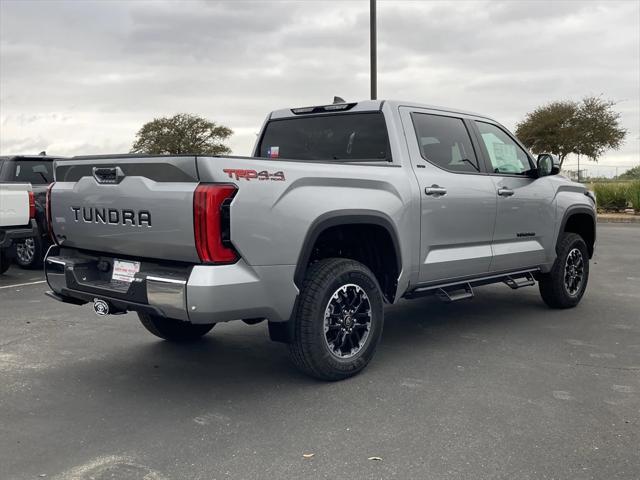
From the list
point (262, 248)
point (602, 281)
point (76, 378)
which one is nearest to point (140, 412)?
point (76, 378)

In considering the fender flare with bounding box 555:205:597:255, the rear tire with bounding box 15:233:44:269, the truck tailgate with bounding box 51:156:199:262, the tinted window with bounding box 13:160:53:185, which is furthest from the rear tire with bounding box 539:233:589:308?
the tinted window with bounding box 13:160:53:185

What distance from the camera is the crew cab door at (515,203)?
5883 millimetres

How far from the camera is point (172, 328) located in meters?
5.47

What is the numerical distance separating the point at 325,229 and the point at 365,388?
3.58 ft

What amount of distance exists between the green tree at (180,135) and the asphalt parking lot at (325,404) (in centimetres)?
4629

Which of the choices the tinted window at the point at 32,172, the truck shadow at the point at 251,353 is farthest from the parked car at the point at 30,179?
the truck shadow at the point at 251,353

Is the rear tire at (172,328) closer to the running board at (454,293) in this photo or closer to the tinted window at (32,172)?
the running board at (454,293)

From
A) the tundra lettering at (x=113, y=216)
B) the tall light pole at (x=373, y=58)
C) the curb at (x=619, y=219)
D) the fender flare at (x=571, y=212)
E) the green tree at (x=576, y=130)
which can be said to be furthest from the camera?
the green tree at (x=576, y=130)

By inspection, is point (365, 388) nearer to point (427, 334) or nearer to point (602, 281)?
point (427, 334)

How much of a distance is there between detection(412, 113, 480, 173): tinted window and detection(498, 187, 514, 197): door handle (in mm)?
290

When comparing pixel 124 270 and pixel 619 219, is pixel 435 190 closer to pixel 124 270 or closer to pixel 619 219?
pixel 124 270

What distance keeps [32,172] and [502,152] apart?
7.87 m

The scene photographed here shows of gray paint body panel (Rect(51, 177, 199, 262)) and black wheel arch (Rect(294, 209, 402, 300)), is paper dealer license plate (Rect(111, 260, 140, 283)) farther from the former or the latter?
black wheel arch (Rect(294, 209, 402, 300))

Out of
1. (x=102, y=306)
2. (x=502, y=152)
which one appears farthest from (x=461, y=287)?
(x=102, y=306)
